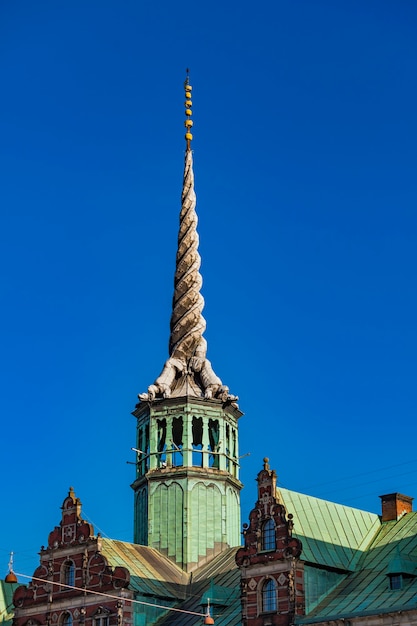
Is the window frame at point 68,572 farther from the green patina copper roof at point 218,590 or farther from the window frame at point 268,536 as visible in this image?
the window frame at point 268,536

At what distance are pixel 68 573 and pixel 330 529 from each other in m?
16.1

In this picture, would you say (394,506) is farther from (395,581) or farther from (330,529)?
(395,581)

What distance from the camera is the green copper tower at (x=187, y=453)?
7944cm

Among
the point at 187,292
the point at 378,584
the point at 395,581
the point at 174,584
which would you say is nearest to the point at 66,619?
the point at 174,584

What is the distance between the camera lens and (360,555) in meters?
69.8

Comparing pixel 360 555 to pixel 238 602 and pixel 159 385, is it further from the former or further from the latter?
pixel 159 385

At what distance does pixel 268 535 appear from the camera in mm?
67438

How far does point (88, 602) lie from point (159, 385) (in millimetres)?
16851

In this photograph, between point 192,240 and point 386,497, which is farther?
point 192,240

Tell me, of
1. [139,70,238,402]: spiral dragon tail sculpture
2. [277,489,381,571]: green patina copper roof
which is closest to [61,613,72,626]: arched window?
[277,489,381,571]: green patina copper roof

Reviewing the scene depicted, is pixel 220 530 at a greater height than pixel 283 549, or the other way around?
pixel 220 530

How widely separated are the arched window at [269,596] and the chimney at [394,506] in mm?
10499

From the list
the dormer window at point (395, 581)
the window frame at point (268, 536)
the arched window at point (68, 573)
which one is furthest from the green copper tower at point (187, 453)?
the dormer window at point (395, 581)

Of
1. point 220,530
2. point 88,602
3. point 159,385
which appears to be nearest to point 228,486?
point 220,530
